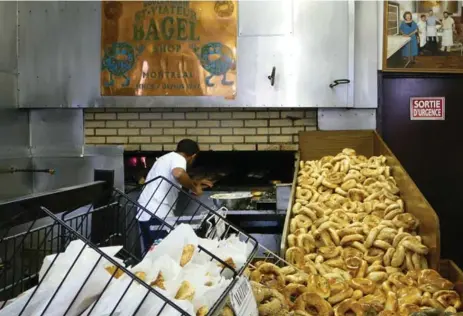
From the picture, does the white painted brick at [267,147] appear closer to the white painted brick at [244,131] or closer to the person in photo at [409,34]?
the white painted brick at [244,131]

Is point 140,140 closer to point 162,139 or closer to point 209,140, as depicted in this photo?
point 162,139

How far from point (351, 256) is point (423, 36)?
3481 millimetres

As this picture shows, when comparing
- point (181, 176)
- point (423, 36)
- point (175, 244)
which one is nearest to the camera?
point (175, 244)

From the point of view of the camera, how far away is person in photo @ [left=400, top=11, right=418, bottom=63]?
5.70 meters

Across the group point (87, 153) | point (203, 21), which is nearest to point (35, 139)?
point (87, 153)

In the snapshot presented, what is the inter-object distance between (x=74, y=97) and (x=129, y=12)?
117cm

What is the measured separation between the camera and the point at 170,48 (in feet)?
18.8

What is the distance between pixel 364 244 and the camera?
3371mm

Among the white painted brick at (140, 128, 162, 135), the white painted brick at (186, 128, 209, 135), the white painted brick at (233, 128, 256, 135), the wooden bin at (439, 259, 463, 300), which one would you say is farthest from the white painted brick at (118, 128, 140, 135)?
the wooden bin at (439, 259, 463, 300)

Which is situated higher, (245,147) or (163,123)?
(163,123)

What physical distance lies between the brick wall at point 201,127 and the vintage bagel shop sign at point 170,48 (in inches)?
11.2

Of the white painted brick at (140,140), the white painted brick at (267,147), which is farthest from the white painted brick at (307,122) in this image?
the white painted brick at (140,140)

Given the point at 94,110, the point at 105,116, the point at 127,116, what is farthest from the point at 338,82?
the point at 94,110

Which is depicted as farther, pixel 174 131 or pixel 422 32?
pixel 174 131
